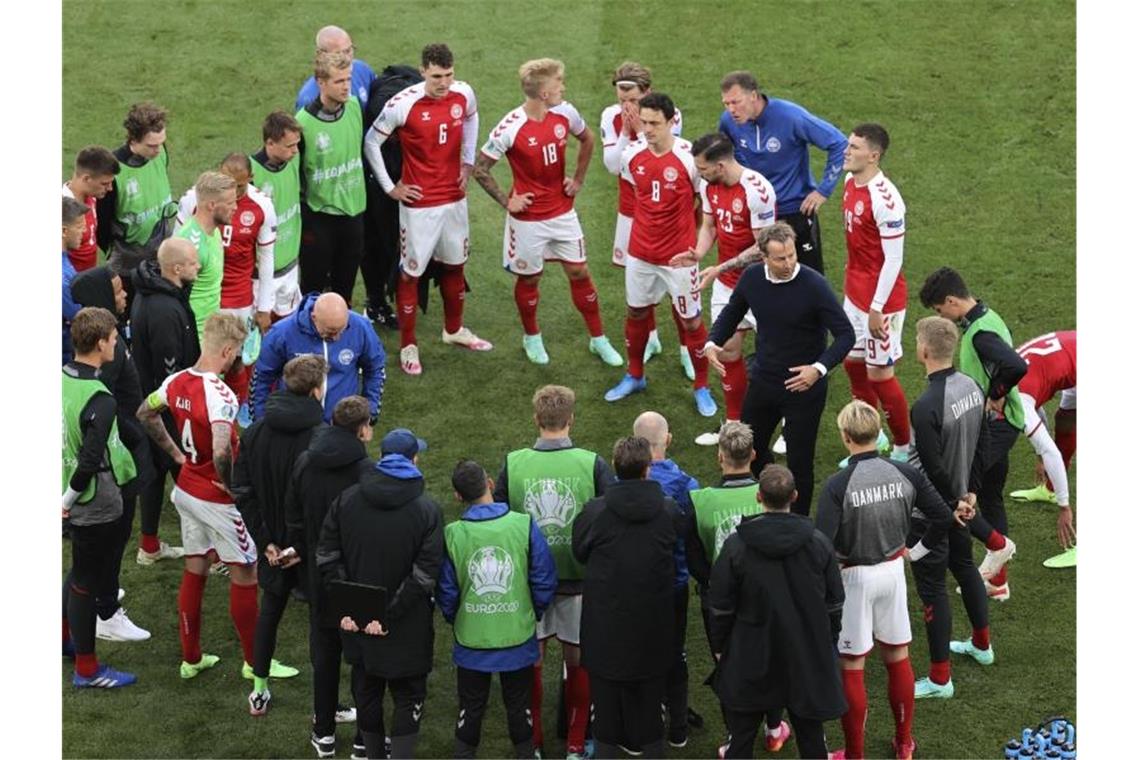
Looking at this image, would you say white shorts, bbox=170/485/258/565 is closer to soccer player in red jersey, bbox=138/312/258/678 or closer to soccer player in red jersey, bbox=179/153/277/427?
soccer player in red jersey, bbox=138/312/258/678

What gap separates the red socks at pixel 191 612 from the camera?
764cm

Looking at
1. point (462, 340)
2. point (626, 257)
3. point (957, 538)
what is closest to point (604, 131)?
point (626, 257)

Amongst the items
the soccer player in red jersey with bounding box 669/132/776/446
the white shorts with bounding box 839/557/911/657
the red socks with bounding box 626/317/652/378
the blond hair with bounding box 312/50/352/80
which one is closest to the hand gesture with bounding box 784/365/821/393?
the soccer player in red jersey with bounding box 669/132/776/446

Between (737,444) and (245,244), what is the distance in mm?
3747

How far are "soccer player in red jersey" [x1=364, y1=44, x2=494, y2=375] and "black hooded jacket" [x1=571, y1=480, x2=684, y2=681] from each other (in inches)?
160

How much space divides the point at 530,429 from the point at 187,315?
8.09 ft

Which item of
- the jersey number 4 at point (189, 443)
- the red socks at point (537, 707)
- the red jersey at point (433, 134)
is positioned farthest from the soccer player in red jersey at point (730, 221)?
the jersey number 4 at point (189, 443)

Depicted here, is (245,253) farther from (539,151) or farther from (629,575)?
(629,575)

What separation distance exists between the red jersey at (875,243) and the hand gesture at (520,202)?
208 cm

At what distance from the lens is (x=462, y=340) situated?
1089cm

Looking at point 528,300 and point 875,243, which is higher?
point 875,243

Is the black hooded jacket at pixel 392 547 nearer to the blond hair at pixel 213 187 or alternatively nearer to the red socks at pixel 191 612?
the red socks at pixel 191 612

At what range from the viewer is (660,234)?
976 cm

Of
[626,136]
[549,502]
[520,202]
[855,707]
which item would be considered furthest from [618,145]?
[855,707]
